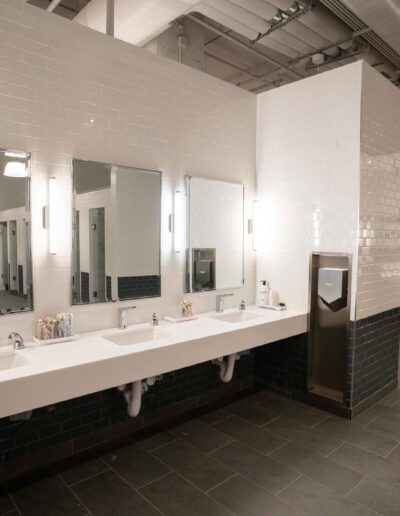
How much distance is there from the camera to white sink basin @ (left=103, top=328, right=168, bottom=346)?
2759mm

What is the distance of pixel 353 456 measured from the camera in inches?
110

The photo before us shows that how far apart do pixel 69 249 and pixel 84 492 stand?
1517 millimetres

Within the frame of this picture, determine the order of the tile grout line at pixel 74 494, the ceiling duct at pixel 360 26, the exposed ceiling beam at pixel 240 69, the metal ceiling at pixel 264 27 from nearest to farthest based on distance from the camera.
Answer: the tile grout line at pixel 74 494
the metal ceiling at pixel 264 27
the ceiling duct at pixel 360 26
the exposed ceiling beam at pixel 240 69

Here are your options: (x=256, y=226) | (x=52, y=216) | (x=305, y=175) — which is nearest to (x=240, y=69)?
(x=305, y=175)

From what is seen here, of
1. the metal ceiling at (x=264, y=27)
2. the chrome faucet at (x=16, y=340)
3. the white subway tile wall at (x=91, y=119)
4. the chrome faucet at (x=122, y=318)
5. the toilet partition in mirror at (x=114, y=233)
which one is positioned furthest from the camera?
the metal ceiling at (x=264, y=27)

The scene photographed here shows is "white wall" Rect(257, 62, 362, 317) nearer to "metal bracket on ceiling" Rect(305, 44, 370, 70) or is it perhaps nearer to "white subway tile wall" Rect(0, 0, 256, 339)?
"white subway tile wall" Rect(0, 0, 256, 339)

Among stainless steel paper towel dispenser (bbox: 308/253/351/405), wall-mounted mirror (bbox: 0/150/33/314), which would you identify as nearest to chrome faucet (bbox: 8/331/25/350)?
wall-mounted mirror (bbox: 0/150/33/314)

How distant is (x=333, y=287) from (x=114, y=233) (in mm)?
1906

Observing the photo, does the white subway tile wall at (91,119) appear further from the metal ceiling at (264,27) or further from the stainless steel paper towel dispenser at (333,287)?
the stainless steel paper towel dispenser at (333,287)

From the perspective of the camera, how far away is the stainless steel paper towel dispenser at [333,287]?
132 inches

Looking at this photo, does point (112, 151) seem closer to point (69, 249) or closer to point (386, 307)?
point (69, 249)

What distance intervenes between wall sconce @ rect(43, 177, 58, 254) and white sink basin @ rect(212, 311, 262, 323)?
1.52 m

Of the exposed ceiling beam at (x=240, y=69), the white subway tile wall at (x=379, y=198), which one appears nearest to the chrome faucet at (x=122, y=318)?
the white subway tile wall at (x=379, y=198)

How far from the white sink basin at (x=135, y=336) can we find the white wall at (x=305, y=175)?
4.73 feet
